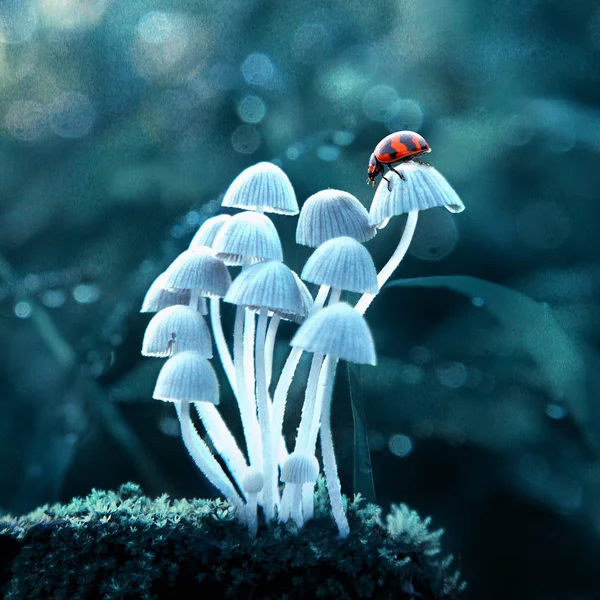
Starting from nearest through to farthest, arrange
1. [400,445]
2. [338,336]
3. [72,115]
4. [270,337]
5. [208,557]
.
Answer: [338,336], [208,557], [270,337], [400,445], [72,115]

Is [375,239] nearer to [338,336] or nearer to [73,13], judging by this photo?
[338,336]

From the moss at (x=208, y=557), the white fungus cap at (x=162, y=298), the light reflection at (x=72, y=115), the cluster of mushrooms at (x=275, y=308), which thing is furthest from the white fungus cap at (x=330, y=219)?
the light reflection at (x=72, y=115)

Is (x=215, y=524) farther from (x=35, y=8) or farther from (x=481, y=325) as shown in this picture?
(x=35, y=8)

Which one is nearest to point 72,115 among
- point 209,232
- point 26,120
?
point 26,120

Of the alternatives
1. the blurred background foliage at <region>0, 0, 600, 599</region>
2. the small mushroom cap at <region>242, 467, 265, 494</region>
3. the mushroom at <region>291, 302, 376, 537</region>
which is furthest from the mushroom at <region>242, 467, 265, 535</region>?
the blurred background foliage at <region>0, 0, 600, 599</region>

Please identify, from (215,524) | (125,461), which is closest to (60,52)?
(125,461)

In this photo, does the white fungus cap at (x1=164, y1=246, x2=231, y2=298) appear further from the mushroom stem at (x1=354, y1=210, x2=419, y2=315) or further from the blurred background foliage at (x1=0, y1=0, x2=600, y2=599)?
the blurred background foliage at (x1=0, y1=0, x2=600, y2=599)

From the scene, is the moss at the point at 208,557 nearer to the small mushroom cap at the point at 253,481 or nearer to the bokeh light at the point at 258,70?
the small mushroom cap at the point at 253,481
